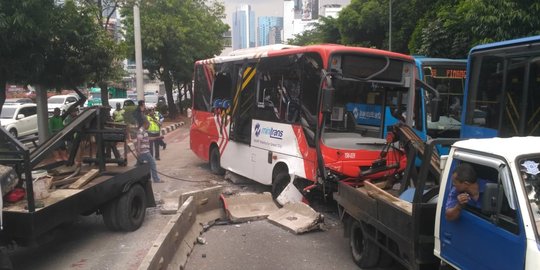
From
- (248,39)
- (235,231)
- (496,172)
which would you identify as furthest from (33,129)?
(248,39)

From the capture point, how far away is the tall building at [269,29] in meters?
84.9

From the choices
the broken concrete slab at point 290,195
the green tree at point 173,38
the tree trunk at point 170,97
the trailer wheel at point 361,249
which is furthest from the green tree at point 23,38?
the tree trunk at point 170,97

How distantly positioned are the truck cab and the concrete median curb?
2.60m

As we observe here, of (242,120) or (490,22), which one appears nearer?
(242,120)

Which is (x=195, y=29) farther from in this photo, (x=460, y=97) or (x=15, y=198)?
(x=15, y=198)

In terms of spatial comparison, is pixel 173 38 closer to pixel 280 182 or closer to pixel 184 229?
pixel 280 182

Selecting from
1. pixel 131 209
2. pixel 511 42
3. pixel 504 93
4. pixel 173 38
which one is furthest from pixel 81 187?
pixel 173 38

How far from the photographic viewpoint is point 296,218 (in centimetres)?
721

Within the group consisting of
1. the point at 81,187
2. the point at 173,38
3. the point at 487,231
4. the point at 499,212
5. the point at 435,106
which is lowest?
the point at 81,187

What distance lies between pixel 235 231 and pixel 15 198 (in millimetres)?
3039

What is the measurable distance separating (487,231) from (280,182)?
5.09 meters

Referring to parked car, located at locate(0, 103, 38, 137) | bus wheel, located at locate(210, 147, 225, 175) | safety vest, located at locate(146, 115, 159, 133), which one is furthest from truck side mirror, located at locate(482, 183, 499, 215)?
parked car, located at locate(0, 103, 38, 137)

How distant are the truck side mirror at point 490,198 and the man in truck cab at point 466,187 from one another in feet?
0.94

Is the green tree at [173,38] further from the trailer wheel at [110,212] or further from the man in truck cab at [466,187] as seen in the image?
the man in truck cab at [466,187]
